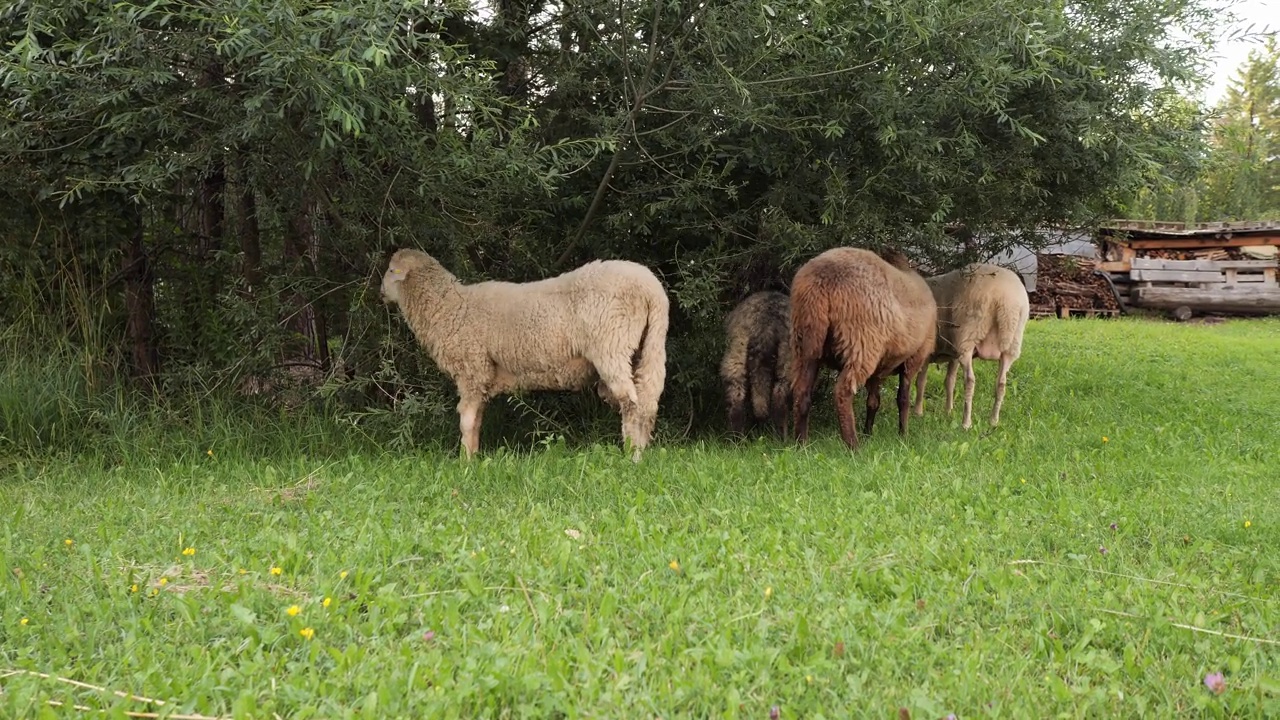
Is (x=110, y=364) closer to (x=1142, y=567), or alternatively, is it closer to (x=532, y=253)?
(x=532, y=253)

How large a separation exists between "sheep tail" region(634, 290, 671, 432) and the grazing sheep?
93 cm

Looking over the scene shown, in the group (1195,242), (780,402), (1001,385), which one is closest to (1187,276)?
(1195,242)

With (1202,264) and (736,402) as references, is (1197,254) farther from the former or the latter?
(736,402)

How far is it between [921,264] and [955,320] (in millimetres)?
630

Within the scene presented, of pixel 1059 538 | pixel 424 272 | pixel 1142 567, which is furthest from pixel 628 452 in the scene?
pixel 1142 567

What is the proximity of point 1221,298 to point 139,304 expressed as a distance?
19.9m

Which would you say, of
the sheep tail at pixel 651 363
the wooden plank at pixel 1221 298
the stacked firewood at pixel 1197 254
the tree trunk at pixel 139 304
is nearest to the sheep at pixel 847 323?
the sheep tail at pixel 651 363

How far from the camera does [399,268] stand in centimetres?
659

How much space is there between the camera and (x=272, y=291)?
285 inches

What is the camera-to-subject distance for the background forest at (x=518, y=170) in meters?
5.71

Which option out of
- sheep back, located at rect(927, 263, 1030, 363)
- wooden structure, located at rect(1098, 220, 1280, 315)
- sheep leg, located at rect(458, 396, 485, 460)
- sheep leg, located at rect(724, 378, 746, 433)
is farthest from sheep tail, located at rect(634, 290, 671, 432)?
wooden structure, located at rect(1098, 220, 1280, 315)

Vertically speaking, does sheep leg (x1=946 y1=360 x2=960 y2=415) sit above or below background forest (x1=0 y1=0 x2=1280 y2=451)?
below

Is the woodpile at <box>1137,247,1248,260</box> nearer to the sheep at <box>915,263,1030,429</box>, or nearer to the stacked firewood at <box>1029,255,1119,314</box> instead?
the stacked firewood at <box>1029,255,1119,314</box>

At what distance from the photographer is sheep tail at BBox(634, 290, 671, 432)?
20.7ft
